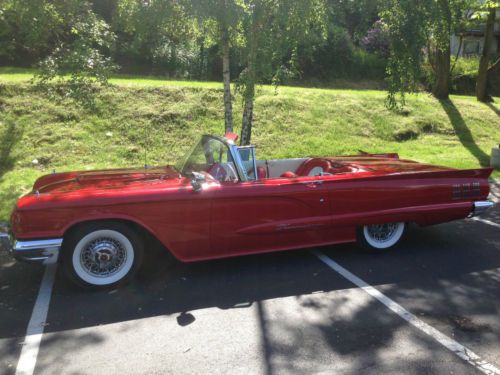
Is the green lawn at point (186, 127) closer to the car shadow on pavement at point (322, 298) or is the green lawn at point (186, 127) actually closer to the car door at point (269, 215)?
the car shadow on pavement at point (322, 298)

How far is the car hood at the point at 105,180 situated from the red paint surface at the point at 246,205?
0.01 meters

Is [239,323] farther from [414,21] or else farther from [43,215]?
[414,21]

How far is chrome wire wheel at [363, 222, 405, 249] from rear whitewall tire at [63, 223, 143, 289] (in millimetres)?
2445

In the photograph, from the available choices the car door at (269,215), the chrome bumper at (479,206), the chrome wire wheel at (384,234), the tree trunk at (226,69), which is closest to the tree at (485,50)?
the tree trunk at (226,69)

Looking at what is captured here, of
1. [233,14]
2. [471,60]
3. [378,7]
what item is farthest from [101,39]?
[471,60]

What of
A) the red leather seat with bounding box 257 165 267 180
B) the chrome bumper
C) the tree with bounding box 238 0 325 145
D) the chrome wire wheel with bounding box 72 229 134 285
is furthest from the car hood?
the chrome bumper

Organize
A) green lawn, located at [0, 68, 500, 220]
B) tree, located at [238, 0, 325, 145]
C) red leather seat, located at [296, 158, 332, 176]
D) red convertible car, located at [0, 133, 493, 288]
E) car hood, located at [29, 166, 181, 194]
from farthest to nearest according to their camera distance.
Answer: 1. green lawn, located at [0, 68, 500, 220]
2. tree, located at [238, 0, 325, 145]
3. red leather seat, located at [296, 158, 332, 176]
4. car hood, located at [29, 166, 181, 194]
5. red convertible car, located at [0, 133, 493, 288]

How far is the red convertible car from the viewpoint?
4199mm

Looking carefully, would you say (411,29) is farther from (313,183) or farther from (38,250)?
(38,250)

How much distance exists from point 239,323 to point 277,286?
2.55 ft

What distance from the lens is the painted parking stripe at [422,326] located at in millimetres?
3115

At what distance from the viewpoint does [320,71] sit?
59.2ft

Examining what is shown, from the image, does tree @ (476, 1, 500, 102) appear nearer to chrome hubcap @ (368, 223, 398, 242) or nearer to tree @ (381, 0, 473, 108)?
tree @ (381, 0, 473, 108)

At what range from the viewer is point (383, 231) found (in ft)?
17.5
